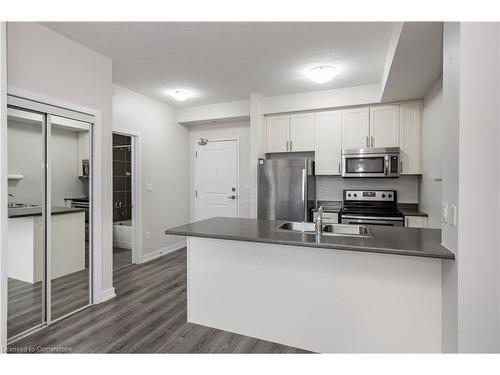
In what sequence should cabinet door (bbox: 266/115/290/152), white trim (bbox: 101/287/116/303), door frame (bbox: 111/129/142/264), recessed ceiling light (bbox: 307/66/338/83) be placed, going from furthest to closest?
cabinet door (bbox: 266/115/290/152), door frame (bbox: 111/129/142/264), recessed ceiling light (bbox: 307/66/338/83), white trim (bbox: 101/287/116/303)

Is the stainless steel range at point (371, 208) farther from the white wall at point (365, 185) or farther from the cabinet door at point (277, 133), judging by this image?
the cabinet door at point (277, 133)

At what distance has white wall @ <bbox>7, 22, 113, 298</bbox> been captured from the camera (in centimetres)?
217

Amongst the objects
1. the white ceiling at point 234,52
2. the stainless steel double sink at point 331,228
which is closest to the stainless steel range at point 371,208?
the stainless steel double sink at point 331,228

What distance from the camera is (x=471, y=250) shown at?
4.56 feet

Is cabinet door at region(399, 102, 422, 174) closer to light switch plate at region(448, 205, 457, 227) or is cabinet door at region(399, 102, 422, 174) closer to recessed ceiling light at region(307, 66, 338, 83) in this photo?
recessed ceiling light at region(307, 66, 338, 83)

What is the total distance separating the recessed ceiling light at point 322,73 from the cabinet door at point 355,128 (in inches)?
33.8

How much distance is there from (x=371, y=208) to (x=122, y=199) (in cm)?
406

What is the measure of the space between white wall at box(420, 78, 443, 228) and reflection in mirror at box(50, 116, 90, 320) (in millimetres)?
3507

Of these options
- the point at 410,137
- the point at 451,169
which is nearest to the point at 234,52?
the point at 451,169

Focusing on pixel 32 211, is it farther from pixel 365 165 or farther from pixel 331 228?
pixel 365 165

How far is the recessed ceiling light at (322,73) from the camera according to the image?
126 inches

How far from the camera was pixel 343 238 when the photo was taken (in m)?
1.91

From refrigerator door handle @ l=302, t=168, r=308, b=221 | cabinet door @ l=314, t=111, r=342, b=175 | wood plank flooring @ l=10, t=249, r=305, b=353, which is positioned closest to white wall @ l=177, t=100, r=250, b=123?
cabinet door @ l=314, t=111, r=342, b=175

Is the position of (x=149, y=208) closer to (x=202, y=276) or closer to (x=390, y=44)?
(x=202, y=276)
